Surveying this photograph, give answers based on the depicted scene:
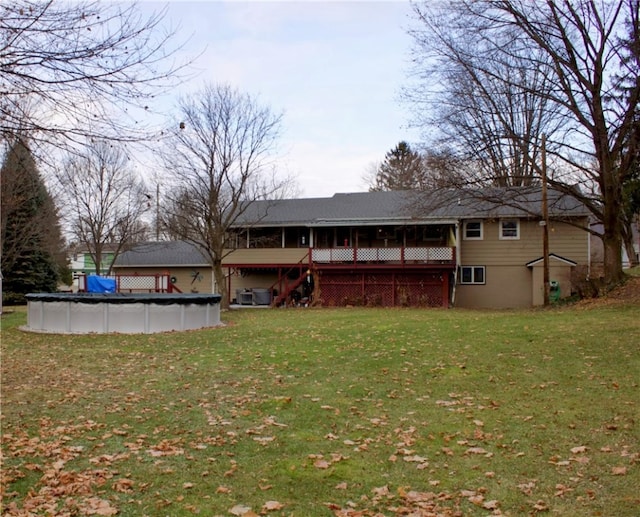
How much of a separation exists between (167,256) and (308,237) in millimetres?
10701

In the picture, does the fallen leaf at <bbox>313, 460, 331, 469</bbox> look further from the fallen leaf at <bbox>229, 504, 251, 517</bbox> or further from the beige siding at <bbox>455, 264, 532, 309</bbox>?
the beige siding at <bbox>455, 264, 532, 309</bbox>

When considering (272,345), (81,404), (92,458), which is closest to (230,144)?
(272,345)

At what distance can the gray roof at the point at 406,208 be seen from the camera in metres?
23.3

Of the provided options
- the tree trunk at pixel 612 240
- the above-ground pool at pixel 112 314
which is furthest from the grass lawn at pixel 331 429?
the tree trunk at pixel 612 240

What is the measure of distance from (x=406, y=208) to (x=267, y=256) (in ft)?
29.1

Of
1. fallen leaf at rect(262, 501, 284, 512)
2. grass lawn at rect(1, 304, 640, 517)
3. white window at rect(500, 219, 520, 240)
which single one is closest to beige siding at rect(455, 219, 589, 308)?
white window at rect(500, 219, 520, 240)

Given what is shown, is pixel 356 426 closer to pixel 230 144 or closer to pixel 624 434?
pixel 624 434

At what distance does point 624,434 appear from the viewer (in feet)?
18.8

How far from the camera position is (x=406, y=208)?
23.5 metres

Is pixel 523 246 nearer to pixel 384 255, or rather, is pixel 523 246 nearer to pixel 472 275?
pixel 472 275

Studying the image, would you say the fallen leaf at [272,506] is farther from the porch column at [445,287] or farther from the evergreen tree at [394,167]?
the evergreen tree at [394,167]

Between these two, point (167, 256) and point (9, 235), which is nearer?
point (9, 235)

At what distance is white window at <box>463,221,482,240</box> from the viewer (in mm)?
28156

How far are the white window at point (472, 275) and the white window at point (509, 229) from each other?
78.8 inches
